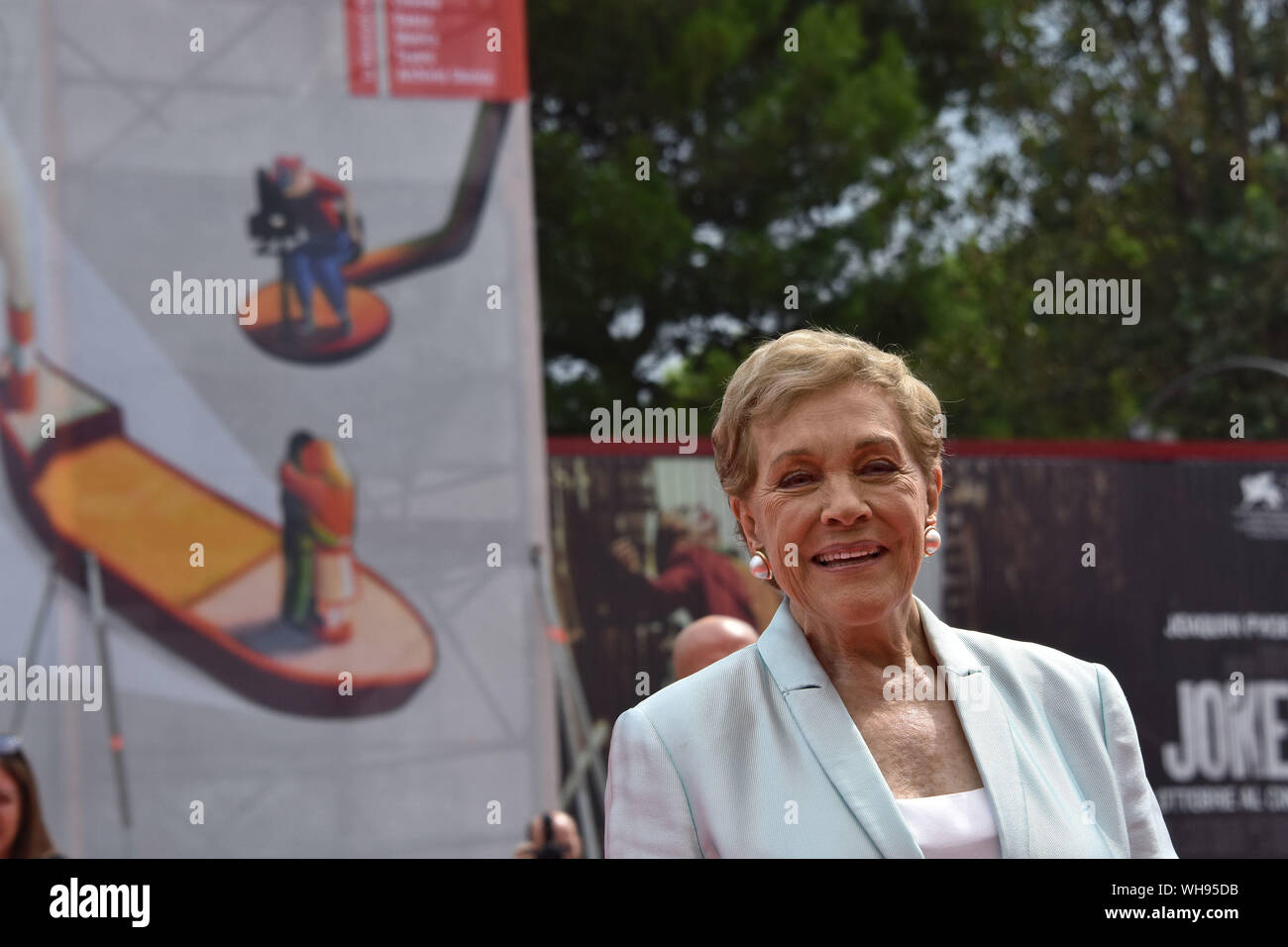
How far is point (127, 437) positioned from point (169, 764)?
1761mm

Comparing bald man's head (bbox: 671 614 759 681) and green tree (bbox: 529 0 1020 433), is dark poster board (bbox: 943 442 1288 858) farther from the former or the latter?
green tree (bbox: 529 0 1020 433)

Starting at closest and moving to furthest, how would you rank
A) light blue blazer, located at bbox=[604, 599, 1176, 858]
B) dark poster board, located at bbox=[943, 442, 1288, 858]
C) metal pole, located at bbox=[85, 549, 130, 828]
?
light blue blazer, located at bbox=[604, 599, 1176, 858] → metal pole, located at bbox=[85, 549, 130, 828] → dark poster board, located at bbox=[943, 442, 1288, 858]

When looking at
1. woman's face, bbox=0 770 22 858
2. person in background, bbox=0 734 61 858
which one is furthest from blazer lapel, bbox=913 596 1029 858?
woman's face, bbox=0 770 22 858

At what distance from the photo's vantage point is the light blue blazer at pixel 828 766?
1852mm

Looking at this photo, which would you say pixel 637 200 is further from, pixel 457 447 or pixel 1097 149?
pixel 457 447

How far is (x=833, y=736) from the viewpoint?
1.94 m

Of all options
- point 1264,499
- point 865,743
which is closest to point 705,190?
point 1264,499

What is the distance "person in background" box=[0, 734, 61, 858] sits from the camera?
477 centimetres

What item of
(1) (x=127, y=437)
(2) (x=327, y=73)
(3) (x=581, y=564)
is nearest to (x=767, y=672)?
(3) (x=581, y=564)

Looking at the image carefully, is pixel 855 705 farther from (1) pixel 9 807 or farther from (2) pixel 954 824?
(1) pixel 9 807

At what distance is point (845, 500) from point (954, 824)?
410 millimetres

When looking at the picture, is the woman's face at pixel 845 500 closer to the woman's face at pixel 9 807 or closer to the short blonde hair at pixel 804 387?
the short blonde hair at pixel 804 387

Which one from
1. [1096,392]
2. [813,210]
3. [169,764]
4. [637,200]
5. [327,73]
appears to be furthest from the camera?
[1096,392]

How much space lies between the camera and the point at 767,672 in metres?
2.04
